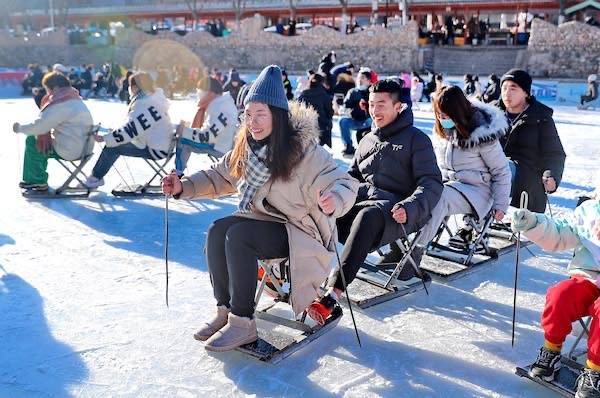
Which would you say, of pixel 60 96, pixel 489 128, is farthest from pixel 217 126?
pixel 489 128

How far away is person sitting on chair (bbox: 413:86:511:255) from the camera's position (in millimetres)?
3826

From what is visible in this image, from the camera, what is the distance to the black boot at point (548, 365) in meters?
2.50

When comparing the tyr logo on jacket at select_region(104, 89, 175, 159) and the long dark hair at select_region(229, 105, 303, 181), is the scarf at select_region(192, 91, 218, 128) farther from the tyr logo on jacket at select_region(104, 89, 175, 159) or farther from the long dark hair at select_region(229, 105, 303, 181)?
the long dark hair at select_region(229, 105, 303, 181)

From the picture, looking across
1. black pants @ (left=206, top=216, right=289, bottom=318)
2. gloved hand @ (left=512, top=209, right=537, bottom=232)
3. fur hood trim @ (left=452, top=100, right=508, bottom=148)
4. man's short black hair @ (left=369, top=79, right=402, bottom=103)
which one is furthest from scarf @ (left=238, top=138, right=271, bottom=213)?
fur hood trim @ (left=452, top=100, right=508, bottom=148)

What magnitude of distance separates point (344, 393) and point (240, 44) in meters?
31.6

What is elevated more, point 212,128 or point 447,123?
point 447,123

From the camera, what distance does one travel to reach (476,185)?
398 centimetres

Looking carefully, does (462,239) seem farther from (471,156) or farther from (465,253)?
(471,156)

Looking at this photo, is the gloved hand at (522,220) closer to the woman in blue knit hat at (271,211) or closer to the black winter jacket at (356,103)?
Answer: the woman in blue knit hat at (271,211)

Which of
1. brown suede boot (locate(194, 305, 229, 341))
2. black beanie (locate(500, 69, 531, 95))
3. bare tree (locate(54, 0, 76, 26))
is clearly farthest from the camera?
bare tree (locate(54, 0, 76, 26))

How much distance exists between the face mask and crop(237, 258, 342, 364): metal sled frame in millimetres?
1450

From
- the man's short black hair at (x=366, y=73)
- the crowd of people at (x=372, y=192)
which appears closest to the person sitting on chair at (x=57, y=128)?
the crowd of people at (x=372, y=192)

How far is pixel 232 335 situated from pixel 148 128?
3.75 meters

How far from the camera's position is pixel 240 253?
8.87ft
